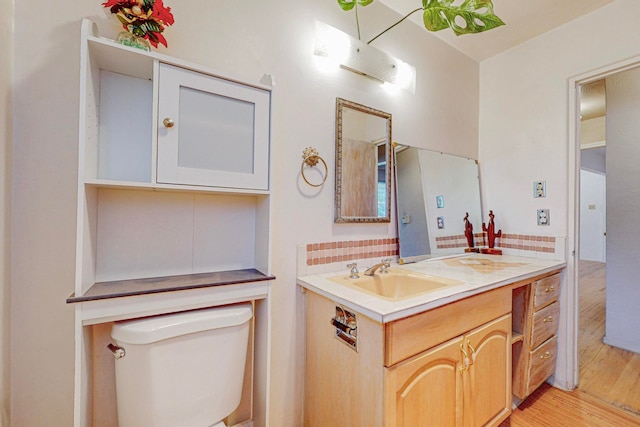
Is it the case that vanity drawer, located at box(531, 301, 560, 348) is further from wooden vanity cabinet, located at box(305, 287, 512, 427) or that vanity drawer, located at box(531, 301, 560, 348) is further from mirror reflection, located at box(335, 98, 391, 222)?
mirror reflection, located at box(335, 98, 391, 222)

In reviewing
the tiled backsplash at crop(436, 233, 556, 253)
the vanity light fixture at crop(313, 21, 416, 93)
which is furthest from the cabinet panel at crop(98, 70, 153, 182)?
the tiled backsplash at crop(436, 233, 556, 253)

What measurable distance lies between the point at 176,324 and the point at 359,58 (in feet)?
5.11

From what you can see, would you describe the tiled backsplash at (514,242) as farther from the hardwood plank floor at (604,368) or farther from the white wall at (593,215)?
the white wall at (593,215)

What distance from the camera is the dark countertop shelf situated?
0.84 m

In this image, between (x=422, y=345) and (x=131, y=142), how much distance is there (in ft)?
4.28

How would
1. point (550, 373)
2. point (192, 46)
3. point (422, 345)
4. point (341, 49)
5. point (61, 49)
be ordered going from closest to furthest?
point (61, 49) < point (422, 345) < point (192, 46) < point (341, 49) < point (550, 373)

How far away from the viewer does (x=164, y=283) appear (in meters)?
0.98

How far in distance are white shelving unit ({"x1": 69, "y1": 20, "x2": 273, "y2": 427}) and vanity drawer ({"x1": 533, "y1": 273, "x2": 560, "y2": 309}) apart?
158cm

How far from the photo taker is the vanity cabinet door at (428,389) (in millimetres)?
921

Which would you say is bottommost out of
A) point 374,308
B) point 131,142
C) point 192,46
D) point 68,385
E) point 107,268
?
point 68,385

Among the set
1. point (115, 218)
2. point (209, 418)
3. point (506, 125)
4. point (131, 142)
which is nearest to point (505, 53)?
point (506, 125)

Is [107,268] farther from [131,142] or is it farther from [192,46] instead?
[192,46]

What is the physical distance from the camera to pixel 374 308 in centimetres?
92

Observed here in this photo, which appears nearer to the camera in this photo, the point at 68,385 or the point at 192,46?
the point at 68,385
